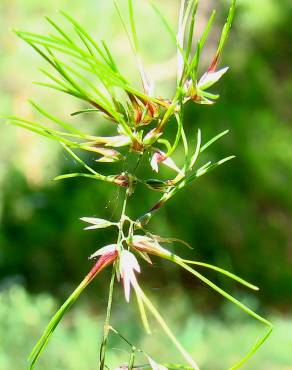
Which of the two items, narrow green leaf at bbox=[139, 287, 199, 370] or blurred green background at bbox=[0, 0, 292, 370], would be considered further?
blurred green background at bbox=[0, 0, 292, 370]

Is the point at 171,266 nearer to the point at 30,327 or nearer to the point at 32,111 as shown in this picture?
the point at 32,111

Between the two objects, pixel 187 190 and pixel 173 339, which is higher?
pixel 173 339

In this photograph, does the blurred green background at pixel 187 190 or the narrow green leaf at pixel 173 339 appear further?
the blurred green background at pixel 187 190

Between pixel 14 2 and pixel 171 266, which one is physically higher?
pixel 14 2

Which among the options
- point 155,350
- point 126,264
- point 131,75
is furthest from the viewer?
point 131,75

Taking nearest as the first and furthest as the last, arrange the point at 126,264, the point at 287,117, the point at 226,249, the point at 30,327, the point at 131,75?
the point at 126,264, the point at 30,327, the point at 131,75, the point at 226,249, the point at 287,117

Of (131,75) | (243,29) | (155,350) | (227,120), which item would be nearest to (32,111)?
(131,75)

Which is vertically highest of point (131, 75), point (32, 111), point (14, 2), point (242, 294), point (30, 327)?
point (14, 2)

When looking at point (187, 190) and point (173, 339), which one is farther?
point (187, 190)
